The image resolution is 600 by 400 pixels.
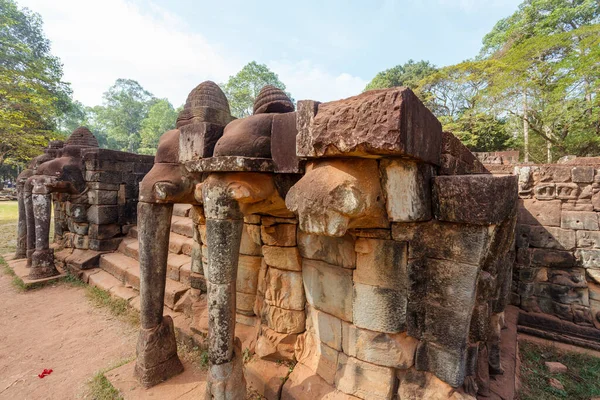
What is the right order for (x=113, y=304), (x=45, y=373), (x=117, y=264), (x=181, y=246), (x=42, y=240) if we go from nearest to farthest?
1. (x=45, y=373)
2. (x=113, y=304)
3. (x=181, y=246)
4. (x=117, y=264)
5. (x=42, y=240)

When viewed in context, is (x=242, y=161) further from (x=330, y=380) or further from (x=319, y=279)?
(x=330, y=380)

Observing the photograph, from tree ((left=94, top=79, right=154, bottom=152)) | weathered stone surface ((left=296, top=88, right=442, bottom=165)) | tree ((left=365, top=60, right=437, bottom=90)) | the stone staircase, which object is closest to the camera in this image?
weathered stone surface ((left=296, top=88, right=442, bottom=165))

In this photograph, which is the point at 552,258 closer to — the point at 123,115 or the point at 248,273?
the point at 248,273

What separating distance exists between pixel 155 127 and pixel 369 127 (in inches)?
1404

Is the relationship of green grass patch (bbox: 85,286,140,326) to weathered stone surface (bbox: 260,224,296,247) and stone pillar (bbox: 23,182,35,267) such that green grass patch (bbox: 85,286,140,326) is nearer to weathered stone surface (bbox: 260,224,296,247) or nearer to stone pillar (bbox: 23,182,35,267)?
stone pillar (bbox: 23,182,35,267)

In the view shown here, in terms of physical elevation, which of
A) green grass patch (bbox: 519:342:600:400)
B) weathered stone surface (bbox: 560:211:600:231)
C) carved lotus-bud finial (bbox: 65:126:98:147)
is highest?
carved lotus-bud finial (bbox: 65:126:98:147)

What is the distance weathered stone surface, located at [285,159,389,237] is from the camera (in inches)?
60.2

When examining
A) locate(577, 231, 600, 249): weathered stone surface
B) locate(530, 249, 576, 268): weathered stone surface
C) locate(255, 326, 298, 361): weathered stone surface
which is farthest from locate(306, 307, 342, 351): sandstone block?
locate(577, 231, 600, 249): weathered stone surface

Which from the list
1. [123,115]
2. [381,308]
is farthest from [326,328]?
[123,115]

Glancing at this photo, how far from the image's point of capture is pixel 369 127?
56.4 inches

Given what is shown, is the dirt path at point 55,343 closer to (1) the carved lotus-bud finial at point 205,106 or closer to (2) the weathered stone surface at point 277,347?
(2) the weathered stone surface at point 277,347

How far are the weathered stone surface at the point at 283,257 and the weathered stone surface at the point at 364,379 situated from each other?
87 centimetres

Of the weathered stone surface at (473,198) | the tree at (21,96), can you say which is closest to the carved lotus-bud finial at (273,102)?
the weathered stone surface at (473,198)

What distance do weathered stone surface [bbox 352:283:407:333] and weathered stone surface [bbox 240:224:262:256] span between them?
4.01ft
